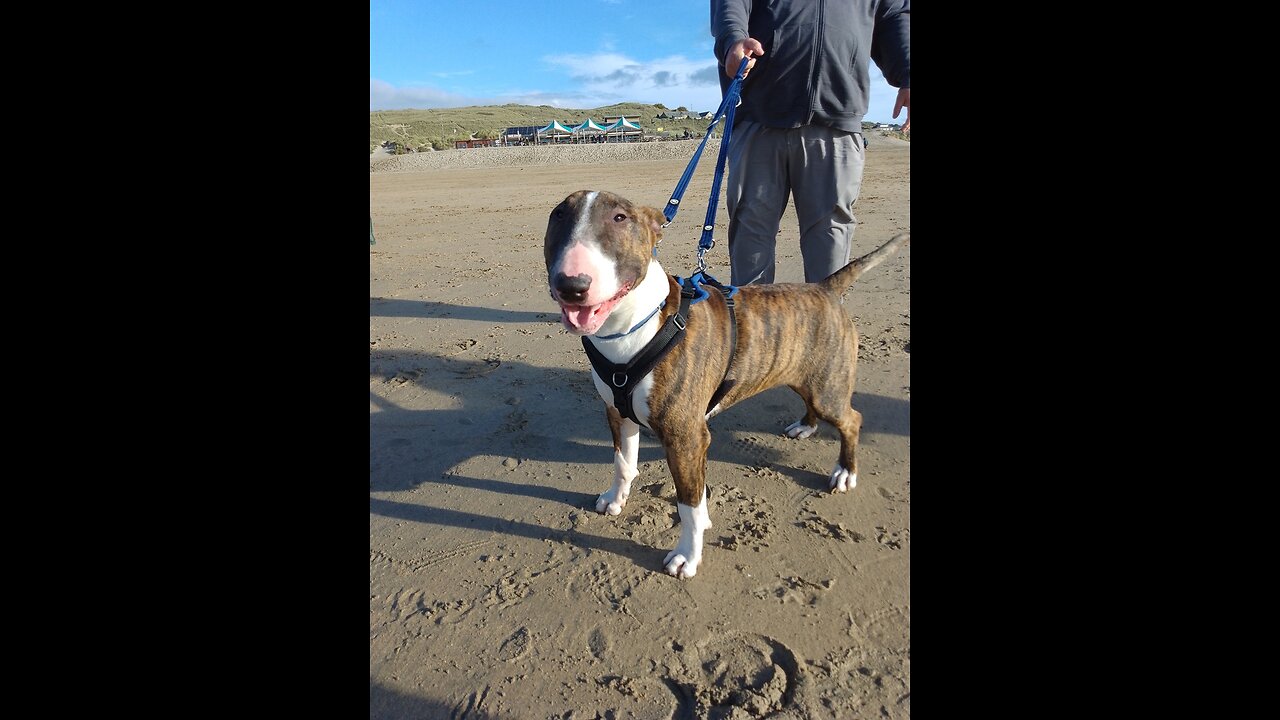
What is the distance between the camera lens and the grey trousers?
3.51 meters

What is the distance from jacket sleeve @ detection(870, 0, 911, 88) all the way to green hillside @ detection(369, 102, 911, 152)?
129 feet

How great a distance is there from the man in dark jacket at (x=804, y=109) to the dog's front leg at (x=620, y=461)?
1504 millimetres

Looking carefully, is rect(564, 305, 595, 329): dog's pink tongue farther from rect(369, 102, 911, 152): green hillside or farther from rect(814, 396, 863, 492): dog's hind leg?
rect(369, 102, 911, 152): green hillside

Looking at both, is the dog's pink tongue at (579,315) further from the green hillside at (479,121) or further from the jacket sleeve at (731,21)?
the green hillside at (479,121)

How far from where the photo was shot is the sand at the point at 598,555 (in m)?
1.95

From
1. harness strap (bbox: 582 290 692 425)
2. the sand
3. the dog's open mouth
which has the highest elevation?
the dog's open mouth

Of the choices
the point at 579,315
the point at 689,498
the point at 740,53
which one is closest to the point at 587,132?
the point at 740,53

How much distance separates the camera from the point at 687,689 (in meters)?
1.93

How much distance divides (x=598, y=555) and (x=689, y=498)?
1.71 feet

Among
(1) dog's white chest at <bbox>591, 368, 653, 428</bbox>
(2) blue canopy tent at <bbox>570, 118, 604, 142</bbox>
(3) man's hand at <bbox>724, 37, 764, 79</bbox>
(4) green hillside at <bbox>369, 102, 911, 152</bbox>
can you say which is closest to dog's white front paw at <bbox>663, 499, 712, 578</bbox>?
(1) dog's white chest at <bbox>591, 368, 653, 428</bbox>

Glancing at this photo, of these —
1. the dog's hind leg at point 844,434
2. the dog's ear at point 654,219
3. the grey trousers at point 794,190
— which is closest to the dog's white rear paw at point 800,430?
the dog's hind leg at point 844,434

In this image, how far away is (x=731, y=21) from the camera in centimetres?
319
